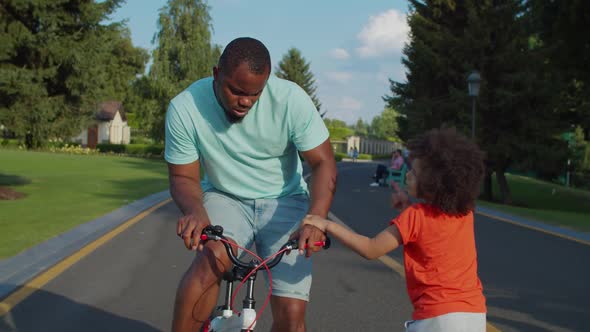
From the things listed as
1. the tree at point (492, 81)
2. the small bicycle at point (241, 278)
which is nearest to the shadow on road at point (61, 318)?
the small bicycle at point (241, 278)

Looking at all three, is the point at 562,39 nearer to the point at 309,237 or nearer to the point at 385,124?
the point at 309,237

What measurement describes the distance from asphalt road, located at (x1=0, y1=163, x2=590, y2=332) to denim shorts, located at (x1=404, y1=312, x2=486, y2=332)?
245cm

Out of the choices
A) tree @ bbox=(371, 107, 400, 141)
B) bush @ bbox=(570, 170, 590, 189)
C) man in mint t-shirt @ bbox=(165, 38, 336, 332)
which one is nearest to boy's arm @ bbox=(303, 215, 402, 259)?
man in mint t-shirt @ bbox=(165, 38, 336, 332)

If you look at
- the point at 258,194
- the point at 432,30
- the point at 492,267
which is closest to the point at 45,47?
the point at 492,267

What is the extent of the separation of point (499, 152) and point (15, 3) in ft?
62.6

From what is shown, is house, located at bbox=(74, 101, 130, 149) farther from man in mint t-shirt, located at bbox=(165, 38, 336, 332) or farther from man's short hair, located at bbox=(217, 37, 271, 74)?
man's short hair, located at bbox=(217, 37, 271, 74)

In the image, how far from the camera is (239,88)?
3.17m

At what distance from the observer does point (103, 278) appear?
7414mm

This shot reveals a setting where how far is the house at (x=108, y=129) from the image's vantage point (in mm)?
74438

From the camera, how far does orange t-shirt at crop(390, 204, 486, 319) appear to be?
3.07 metres

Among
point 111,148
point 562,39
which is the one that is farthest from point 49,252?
point 111,148

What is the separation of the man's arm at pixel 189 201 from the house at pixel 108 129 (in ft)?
229

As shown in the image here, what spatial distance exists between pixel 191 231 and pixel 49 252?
6.26 meters

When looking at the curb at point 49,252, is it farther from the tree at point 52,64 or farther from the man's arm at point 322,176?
the tree at point 52,64
